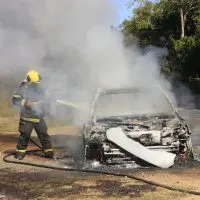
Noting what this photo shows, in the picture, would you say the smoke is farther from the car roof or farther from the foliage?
the foliage

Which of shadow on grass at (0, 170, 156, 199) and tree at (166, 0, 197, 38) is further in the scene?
tree at (166, 0, 197, 38)

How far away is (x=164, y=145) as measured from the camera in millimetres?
8711

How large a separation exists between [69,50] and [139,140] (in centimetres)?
300

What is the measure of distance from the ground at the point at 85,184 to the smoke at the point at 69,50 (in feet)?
7.48

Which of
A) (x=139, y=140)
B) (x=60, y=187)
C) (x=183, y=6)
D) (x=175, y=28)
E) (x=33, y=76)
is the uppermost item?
(x=183, y=6)

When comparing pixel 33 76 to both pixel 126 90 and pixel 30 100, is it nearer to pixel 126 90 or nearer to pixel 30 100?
pixel 30 100

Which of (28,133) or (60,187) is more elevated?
(28,133)

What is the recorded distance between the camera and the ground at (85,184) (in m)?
6.71

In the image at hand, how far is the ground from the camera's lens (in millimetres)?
6711

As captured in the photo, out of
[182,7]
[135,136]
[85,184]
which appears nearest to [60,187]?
[85,184]

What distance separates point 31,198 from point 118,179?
1.61 meters

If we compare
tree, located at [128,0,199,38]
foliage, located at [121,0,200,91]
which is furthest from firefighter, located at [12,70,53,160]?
tree, located at [128,0,199,38]

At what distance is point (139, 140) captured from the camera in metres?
8.69

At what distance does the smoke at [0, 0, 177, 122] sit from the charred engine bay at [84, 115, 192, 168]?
5.29 ft
